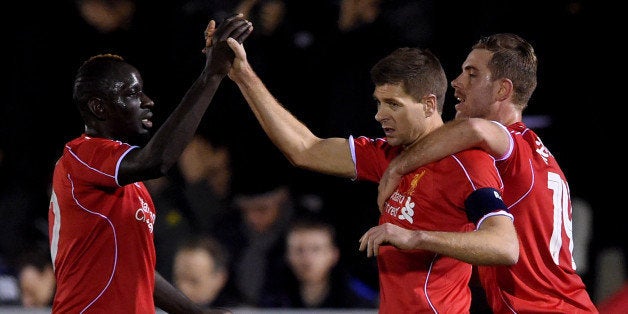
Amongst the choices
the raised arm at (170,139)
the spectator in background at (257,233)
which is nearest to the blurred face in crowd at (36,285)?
the spectator in background at (257,233)

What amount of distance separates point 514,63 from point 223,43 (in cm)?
116

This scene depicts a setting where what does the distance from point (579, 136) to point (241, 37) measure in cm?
293

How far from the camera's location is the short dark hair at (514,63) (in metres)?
4.03

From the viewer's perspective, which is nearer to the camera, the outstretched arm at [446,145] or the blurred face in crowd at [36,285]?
the outstretched arm at [446,145]

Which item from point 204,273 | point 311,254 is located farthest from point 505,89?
point 204,273

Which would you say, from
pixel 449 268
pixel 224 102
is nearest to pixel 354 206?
pixel 224 102

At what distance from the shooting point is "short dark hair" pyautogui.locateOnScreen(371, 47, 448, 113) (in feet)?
11.6

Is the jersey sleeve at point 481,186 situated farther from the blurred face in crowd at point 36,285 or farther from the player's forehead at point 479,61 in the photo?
the blurred face in crowd at point 36,285

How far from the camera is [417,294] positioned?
11.1 feet

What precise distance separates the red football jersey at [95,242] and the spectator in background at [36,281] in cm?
257

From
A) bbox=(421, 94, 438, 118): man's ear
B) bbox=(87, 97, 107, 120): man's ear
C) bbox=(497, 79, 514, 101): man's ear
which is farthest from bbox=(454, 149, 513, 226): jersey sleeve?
bbox=(87, 97, 107, 120): man's ear

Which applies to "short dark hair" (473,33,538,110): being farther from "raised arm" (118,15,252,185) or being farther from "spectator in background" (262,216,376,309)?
"spectator in background" (262,216,376,309)

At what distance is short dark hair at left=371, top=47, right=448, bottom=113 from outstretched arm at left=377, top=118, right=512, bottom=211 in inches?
5.9

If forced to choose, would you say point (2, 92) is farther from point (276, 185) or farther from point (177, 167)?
point (276, 185)
